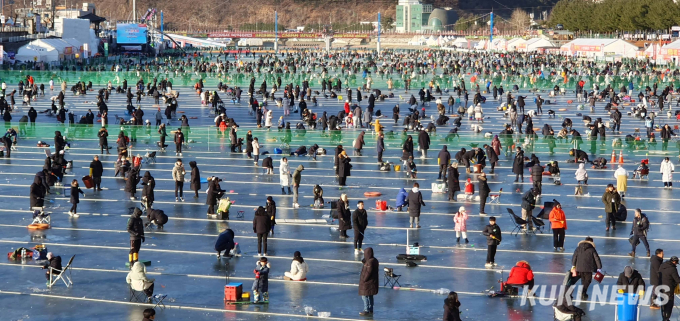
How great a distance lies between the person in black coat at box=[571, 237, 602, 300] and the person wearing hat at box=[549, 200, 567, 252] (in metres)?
3.32

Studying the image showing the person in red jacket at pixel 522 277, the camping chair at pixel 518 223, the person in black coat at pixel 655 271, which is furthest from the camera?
the camping chair at pixel 518 223

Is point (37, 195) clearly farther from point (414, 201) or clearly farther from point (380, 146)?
point (380, 146)

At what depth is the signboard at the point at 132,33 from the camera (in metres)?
128

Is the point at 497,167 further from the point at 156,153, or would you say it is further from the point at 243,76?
the point at 243,76

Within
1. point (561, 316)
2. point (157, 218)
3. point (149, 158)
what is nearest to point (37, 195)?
point (157, 218)

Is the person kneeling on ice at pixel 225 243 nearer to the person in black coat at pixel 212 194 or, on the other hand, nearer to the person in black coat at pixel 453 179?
the person in black coat at pixel 212 194

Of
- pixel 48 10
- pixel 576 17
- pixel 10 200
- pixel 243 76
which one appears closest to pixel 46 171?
pixel 10 200

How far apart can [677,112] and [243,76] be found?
31.6 m

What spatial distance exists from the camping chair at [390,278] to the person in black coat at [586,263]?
124 inches

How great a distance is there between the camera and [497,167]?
32938mm

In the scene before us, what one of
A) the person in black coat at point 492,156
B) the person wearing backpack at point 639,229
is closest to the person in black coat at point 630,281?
the person wearing backpack at point 639,229

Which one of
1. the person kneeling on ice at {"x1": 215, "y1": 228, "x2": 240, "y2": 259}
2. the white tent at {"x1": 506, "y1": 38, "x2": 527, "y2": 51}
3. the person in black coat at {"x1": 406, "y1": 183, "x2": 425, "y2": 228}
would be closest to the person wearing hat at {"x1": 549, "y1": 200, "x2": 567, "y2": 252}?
the person in black coat at {"x1": 406, "y1": 183, "x2": 425, "y2": 228}

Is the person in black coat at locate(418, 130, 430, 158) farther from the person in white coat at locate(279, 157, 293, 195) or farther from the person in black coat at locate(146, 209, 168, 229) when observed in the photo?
the person in black coat at locate(146, 209, 168, 229)

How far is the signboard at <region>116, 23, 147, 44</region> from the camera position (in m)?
128
